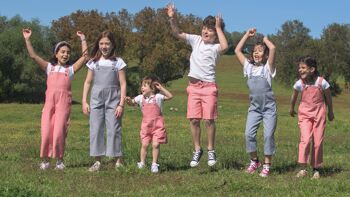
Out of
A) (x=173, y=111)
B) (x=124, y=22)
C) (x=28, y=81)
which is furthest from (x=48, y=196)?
(x=124, y=22)

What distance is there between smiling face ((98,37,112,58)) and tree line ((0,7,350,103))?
49616mm

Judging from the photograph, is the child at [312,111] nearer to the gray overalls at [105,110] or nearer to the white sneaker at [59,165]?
the gray overalls at [105,110]

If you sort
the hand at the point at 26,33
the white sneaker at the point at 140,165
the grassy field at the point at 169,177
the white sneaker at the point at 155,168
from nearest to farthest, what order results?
1. the grassy field at the point at 169,177
2. the white sneaker at the point at 155,168
3. the white sneaker at the point at 140,165
4. the hand at the point at 26,33

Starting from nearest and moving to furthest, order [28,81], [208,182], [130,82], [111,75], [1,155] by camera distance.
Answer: [208,182] → [111,75] → [1,155] → [28,81] → [130,82]

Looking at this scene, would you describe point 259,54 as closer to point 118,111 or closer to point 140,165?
point 118,111

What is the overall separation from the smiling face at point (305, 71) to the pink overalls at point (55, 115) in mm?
4073

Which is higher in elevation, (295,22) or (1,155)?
(295,22)

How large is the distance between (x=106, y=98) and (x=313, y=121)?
11.7ft

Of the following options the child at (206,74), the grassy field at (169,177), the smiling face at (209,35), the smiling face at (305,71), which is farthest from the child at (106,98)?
the smiling face at (305,71)

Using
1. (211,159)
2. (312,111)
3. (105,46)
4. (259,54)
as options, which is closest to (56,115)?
(105,46)

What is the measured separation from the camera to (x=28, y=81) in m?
60.2

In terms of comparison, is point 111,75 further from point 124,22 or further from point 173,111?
point 124,22

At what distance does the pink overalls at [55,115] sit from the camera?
10398 mm

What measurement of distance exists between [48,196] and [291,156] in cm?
663
